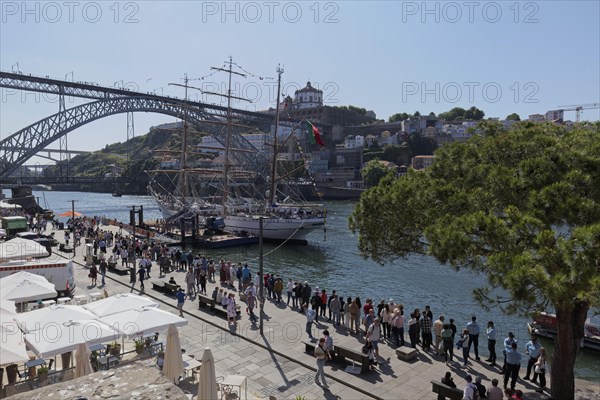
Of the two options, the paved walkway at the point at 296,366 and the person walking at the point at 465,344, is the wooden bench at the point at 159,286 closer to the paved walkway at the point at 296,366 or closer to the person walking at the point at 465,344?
the paved walkway at the point at 296,366

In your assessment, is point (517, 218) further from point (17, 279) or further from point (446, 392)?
point (17, 279)

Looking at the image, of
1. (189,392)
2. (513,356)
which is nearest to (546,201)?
(513,356)

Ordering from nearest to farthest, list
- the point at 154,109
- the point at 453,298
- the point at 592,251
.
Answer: the point at 592,251 < the point at 453,298 < the point at 154,109

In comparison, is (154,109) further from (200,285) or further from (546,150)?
(546,150)

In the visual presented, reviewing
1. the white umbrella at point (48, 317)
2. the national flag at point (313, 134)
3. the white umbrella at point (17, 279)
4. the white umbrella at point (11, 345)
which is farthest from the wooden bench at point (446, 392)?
the national flag at point (313, 134)

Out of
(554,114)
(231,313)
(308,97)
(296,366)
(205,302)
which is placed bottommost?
(296,366)

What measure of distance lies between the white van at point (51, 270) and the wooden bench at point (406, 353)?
12492 mm

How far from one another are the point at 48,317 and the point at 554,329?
1692cm

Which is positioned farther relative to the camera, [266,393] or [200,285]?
[200,285]

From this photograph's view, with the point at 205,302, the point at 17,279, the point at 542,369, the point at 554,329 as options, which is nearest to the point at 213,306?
the point at 205,302

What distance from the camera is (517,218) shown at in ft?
27.4

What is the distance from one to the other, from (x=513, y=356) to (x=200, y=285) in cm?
1339

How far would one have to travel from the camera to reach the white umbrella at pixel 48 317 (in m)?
10.1

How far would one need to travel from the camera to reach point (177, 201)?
59.7 meters
